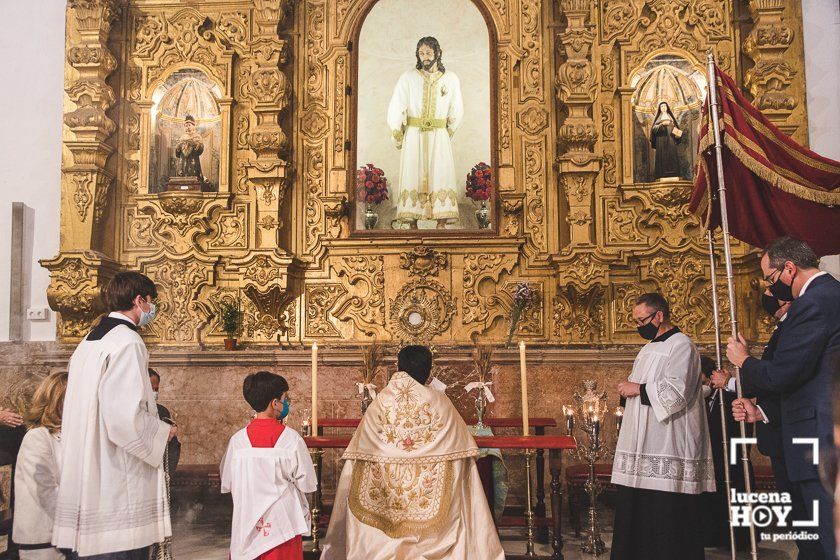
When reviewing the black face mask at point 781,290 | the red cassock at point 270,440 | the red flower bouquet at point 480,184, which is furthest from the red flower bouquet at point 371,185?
the black face mask at point 781,290

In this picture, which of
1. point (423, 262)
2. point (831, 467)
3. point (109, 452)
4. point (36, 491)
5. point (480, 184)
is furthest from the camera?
point (480, 184)

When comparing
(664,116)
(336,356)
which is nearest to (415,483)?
(336,356)

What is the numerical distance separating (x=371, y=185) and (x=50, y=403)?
4.76 m

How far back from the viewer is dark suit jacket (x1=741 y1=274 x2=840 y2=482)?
3.98m

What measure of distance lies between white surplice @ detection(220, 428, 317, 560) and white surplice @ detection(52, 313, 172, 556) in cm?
53

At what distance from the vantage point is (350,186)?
8.52 m

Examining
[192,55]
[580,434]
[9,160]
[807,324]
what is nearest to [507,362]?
[580,434]

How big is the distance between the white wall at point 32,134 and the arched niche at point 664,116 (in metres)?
6.42

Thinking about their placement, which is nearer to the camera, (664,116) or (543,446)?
(543,446)

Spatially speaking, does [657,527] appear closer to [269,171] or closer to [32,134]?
[269,171]

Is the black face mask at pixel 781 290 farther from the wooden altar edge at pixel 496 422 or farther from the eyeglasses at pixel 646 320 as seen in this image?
the wooden altar edge at pixel 496 422

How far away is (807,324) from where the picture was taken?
401 cm

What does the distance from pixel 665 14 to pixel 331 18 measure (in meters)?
3.77

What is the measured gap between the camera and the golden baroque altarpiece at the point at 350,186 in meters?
8.09
